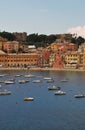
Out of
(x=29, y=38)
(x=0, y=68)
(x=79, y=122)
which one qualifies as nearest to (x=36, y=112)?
(x=79, y=122)

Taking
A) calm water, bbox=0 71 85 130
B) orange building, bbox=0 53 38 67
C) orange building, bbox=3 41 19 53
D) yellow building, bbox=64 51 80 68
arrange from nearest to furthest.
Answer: calm water, bbox=0 71 85 130 < yellow building, bbox=64 51 80 68 < orange building, bbox=0 53 38 67 < orange building, bbox=3 41 19 53

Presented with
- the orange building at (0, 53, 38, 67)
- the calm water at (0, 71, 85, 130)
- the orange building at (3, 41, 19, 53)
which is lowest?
the calm water at (0, 71, 85, 130)

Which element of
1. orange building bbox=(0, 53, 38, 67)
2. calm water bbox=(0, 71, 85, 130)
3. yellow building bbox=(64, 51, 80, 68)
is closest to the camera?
calm water bbox=(0, 71, 85, 130)

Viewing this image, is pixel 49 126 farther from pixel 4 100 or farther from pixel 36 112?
pixel 4 100

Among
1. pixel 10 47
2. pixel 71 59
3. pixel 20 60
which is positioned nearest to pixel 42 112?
pixel 71 59

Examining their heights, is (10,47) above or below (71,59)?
above

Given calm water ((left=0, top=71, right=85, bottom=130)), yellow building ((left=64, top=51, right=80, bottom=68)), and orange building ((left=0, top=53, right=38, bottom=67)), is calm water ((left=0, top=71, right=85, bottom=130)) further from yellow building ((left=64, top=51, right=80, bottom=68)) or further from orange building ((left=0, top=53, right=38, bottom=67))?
orange building ((left=0, top=53, right=38, bottom=67))

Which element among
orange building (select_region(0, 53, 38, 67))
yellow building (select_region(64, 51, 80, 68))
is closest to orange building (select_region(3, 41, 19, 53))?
orange building (select_region(0, 53, 38, 67))

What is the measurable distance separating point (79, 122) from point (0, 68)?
58757 millimetres

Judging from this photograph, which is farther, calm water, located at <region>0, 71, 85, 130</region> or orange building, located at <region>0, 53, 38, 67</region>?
orange building, located at <region>0, 53, 38, 67</region>

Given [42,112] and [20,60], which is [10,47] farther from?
[42,112]

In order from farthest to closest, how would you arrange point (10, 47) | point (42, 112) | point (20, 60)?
A: point (10, 47) → point (20, 60) → point (42, 112)

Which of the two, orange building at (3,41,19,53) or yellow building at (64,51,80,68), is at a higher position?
orange building at (3,41,19,53)

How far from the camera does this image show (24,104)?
3397 centimetres
